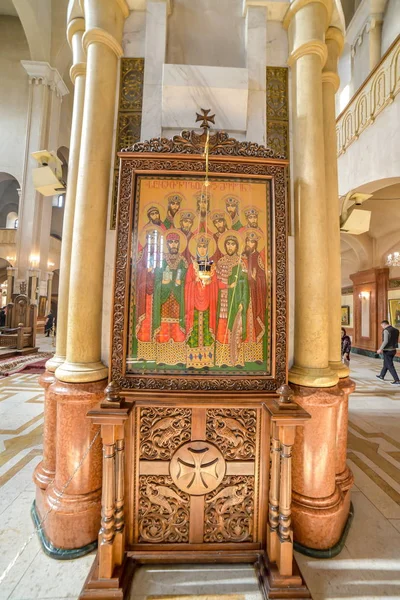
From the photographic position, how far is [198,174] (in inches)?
83.1

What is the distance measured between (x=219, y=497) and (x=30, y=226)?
1366 centimetres

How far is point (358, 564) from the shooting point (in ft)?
6.16

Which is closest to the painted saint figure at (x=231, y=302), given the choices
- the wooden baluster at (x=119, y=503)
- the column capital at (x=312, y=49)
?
the wooden baluster at (x=119, y=503)

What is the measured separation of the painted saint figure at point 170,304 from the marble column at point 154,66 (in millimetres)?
940

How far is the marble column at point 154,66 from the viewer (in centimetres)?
231

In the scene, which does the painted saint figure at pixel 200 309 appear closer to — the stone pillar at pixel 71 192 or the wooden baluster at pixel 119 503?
the wooden baluster at pixel 119 503

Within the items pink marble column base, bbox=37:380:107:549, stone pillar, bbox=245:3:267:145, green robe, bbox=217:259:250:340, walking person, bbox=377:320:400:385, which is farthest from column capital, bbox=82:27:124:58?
walking person, bbox=377:320:400:385

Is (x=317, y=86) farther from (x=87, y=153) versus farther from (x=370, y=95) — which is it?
(x=370, y=95)

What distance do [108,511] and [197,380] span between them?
0.92m

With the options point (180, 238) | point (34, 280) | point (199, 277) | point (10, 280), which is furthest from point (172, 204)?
point (10, 280)

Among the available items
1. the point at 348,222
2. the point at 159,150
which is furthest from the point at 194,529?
the point at 348,222

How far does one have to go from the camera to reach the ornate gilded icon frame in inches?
78.7

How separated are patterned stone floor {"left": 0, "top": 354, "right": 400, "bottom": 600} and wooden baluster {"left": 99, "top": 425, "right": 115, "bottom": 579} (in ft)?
0.74

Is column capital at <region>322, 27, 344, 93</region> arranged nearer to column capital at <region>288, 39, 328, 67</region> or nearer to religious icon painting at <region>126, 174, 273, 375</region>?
column capital at <region>288, 39, 328, 67</region>
